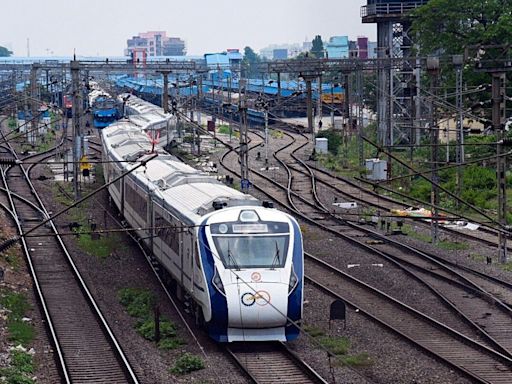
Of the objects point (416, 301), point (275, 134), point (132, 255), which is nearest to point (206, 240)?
point (416, 301)

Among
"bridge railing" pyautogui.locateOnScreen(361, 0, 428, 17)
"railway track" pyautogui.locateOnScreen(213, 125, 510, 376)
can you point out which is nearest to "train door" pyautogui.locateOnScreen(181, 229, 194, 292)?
"railway track" pyautogui.locateOnScreen(213, 125, 510, 376)

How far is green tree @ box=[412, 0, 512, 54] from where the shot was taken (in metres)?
43.0

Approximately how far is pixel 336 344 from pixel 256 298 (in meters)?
1.57

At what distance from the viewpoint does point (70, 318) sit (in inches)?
734

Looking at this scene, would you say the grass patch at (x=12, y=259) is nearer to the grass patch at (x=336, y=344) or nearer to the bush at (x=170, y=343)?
the bush at (x=170, y=343)

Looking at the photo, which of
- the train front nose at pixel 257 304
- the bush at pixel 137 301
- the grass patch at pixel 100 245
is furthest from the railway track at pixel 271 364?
the grass patch at pixel 100 245

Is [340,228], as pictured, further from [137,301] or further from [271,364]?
[271,364]

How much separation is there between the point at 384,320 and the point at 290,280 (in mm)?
2782

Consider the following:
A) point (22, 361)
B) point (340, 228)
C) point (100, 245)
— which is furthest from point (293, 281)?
point (340, 228)

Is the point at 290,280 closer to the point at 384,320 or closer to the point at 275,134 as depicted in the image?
the point at 384,320

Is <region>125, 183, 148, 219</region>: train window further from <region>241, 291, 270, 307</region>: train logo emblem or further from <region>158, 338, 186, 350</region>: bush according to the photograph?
<region>241, 291, 270, 307</region>: train logo emblem

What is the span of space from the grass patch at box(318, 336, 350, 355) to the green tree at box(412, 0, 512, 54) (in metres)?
28.6

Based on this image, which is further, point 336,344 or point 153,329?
point 153,329

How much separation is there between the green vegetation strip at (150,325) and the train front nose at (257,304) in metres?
0.97
